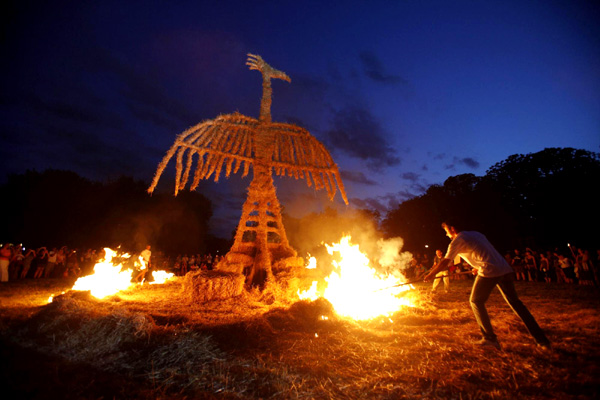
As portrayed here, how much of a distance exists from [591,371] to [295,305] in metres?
4.67

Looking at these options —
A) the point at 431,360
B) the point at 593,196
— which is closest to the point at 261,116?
the point at 431,360

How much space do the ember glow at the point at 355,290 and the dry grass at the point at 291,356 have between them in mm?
745

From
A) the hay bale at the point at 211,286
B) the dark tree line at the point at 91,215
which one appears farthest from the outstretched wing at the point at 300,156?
the dark tree line at the point at 91,215

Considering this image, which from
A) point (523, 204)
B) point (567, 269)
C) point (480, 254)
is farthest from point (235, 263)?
point (523, 204)

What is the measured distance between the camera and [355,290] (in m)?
7.95

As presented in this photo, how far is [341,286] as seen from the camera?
8172 millimetres

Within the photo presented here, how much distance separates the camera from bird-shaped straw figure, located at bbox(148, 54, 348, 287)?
8734 millimetres

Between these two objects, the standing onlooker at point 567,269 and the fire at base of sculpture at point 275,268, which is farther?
the standing onlooker at point 567,269

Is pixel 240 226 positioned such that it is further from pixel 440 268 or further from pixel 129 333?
pixel 440 268

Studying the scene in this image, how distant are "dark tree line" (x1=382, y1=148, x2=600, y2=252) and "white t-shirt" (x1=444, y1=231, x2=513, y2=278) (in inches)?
556

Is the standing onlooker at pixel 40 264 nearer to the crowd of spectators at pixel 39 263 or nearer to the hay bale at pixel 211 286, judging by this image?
the crowd of spectators at pixel 39 263

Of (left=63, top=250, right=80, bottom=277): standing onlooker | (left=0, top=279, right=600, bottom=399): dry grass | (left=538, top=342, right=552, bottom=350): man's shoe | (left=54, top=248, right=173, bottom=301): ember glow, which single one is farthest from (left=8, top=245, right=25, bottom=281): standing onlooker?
(left=538, top=342, right=552, bottom=350): man's shoe

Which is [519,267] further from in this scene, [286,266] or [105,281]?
[105,281]

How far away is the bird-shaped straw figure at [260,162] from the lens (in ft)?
28.7
